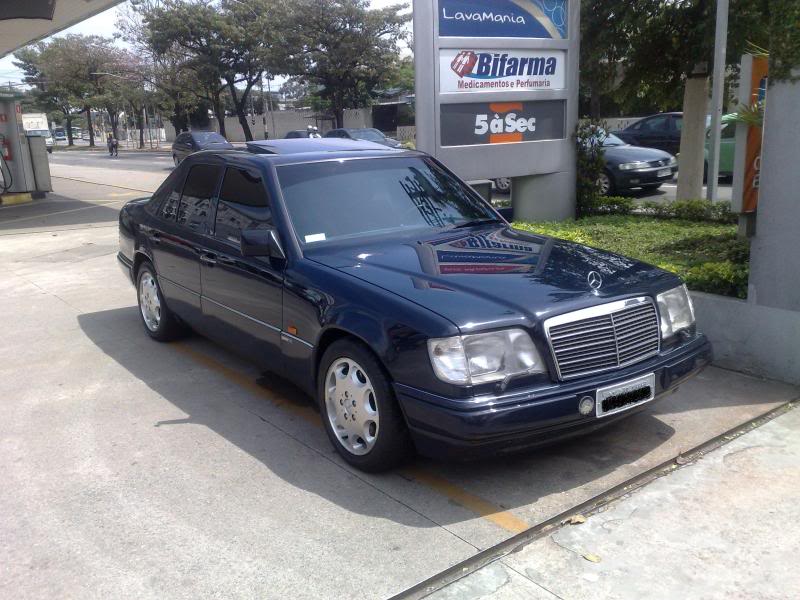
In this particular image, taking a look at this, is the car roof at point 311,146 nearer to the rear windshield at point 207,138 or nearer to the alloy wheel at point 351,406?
the alloy wheel at point 351,406

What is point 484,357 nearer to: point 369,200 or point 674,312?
point 674,312

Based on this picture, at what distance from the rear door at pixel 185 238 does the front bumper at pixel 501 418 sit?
255cm

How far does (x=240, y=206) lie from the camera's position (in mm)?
5254

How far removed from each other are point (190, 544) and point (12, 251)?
10.3m

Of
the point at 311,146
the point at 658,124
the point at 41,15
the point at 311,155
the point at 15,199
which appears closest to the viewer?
the point at 311,155

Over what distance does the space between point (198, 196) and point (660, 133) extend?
17442 millimetres

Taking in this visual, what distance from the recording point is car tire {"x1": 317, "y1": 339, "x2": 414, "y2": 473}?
3.89 meters

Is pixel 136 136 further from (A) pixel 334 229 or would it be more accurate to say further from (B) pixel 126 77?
(A) pixel 334 229

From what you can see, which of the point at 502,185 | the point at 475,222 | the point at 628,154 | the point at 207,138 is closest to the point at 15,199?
the point at 207,138

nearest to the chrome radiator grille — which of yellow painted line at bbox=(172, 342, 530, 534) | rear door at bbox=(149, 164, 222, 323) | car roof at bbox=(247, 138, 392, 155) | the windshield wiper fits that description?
yellow painted line at bbox=(172, 342, 530, 534)

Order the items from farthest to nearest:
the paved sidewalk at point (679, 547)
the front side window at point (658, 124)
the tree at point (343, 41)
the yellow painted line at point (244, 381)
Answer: the tree at point (343, 41), the front side window at point (658, 124), the yellow painted line at point (244, 381), the paved sidewalk at point (679, 547)

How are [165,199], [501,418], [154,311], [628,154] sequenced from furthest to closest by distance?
[628,154] → [154,311] → [165,199] → [501,418]

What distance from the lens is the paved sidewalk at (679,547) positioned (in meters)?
3.13

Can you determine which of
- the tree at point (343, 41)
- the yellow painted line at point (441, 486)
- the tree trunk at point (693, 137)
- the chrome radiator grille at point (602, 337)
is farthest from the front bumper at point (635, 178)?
the tree at point (343, 41)
